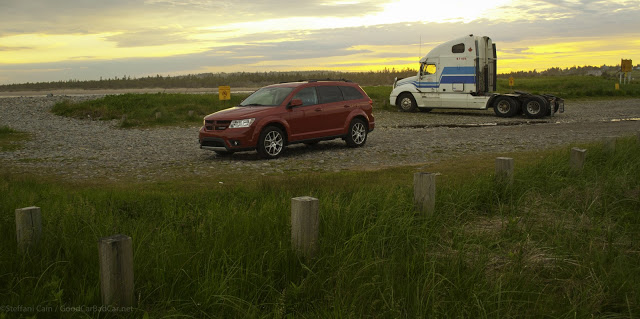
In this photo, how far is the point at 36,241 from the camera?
4.69 meters

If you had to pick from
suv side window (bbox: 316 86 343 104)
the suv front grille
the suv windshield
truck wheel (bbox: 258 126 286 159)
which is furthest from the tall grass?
the suv front grille

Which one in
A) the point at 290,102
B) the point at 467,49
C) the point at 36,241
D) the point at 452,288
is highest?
the point at 467,49

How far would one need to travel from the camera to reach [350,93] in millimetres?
15844

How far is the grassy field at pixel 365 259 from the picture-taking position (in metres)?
4.31

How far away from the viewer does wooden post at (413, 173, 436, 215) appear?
616cm

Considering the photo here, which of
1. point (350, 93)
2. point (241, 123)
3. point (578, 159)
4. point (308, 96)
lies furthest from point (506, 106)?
point (578, 159)

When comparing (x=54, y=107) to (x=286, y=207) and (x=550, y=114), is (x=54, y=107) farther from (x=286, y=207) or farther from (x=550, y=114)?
(x=286, y=207)

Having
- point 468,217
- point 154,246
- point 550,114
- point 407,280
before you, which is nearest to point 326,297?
point 407,280

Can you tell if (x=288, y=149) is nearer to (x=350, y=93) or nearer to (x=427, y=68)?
(x=350, y=93)

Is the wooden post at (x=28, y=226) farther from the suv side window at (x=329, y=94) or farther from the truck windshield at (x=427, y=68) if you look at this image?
the truck windshield at (x=427, y=68)

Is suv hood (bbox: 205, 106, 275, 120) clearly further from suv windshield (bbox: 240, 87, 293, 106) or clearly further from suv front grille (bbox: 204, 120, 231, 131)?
suv windshield (bbox: 240, 87, 293, 106)

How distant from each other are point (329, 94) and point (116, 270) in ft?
39.0

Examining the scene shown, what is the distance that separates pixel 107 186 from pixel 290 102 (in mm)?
5487

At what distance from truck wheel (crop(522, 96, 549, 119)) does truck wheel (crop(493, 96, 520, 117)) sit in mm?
418
